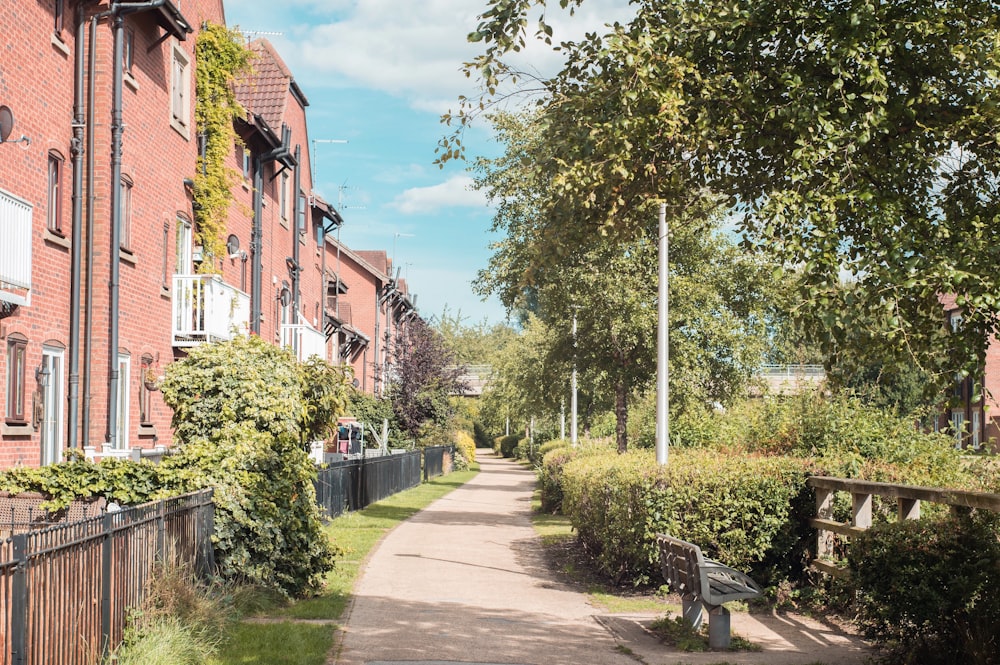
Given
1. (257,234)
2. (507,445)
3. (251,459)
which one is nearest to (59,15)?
(251,459)

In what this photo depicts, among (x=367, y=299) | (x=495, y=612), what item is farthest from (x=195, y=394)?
(x=367, y=299)

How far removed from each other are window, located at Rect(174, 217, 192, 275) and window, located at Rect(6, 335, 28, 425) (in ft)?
23.9

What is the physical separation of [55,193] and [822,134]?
1356 centimetres

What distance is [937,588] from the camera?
26.8 ft

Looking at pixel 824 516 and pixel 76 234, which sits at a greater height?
pixel 76 234

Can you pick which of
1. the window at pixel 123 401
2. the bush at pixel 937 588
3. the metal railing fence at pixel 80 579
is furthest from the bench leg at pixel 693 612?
the window at pixel 123 401

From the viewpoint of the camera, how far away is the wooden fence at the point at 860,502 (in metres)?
8.34

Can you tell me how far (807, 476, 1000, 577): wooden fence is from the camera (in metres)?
8.34

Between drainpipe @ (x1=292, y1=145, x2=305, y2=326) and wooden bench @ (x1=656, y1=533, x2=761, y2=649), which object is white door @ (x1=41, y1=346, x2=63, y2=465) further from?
drainpipe @ (x1=292, y1=145, x2=305, y2=326)

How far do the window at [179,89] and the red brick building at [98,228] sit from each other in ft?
0.15

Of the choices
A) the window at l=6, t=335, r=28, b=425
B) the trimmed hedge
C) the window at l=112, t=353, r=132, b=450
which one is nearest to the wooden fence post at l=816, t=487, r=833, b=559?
the trimmed hedge

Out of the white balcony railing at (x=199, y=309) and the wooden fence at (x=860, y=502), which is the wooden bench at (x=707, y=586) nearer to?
the wooden fence at (x=860, y=502)

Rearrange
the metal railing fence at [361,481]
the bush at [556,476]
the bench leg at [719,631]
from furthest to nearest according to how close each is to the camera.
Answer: the bush at [556,476], the metal railing fence at [361,481], the bench leg at [719,631]

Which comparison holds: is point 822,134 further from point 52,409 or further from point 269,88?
point 269,88
